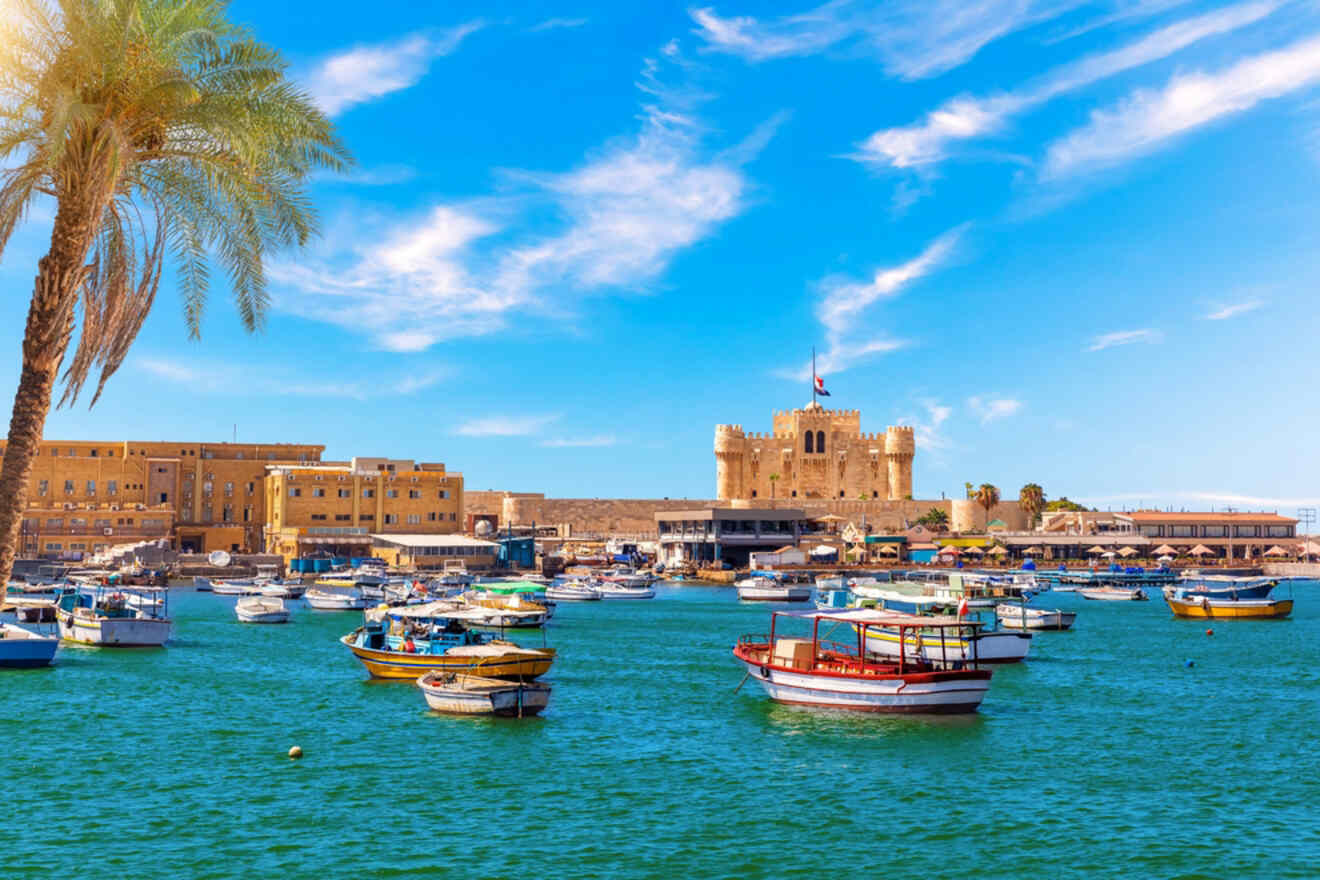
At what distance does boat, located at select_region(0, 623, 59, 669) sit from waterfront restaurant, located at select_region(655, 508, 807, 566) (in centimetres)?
8720

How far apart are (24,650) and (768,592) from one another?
200ft

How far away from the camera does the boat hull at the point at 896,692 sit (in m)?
35.5

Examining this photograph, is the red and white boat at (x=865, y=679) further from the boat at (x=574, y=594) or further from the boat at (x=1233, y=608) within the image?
the boat at (x=574, y=594)

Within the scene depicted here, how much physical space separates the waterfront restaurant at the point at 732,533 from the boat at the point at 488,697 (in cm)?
9257

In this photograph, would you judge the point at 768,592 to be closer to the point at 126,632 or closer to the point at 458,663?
the point at 126,632

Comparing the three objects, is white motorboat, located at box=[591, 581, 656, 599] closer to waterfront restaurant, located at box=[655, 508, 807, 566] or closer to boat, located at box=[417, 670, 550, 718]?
waterfront restaurant, located at box=[655, 508, 807, 566]

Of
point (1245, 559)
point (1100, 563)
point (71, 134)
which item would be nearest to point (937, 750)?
point (71, 134)

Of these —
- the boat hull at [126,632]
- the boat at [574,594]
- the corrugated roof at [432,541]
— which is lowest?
the boat at [574,594]

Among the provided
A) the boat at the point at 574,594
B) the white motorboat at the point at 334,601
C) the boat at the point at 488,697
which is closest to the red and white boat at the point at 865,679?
the boat at the point at 488,697

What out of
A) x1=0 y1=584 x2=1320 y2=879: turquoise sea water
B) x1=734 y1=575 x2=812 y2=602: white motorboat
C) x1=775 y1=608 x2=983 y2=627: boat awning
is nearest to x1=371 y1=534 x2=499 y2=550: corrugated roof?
x1=734 y1=575 x2=812 y2=602: white motorboat

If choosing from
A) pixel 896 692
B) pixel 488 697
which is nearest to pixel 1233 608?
pixel 896 692

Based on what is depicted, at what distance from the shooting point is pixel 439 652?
40906 mm

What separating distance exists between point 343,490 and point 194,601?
3490 centimetres

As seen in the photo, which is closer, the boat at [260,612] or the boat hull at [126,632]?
the boat hull at [126,632]
